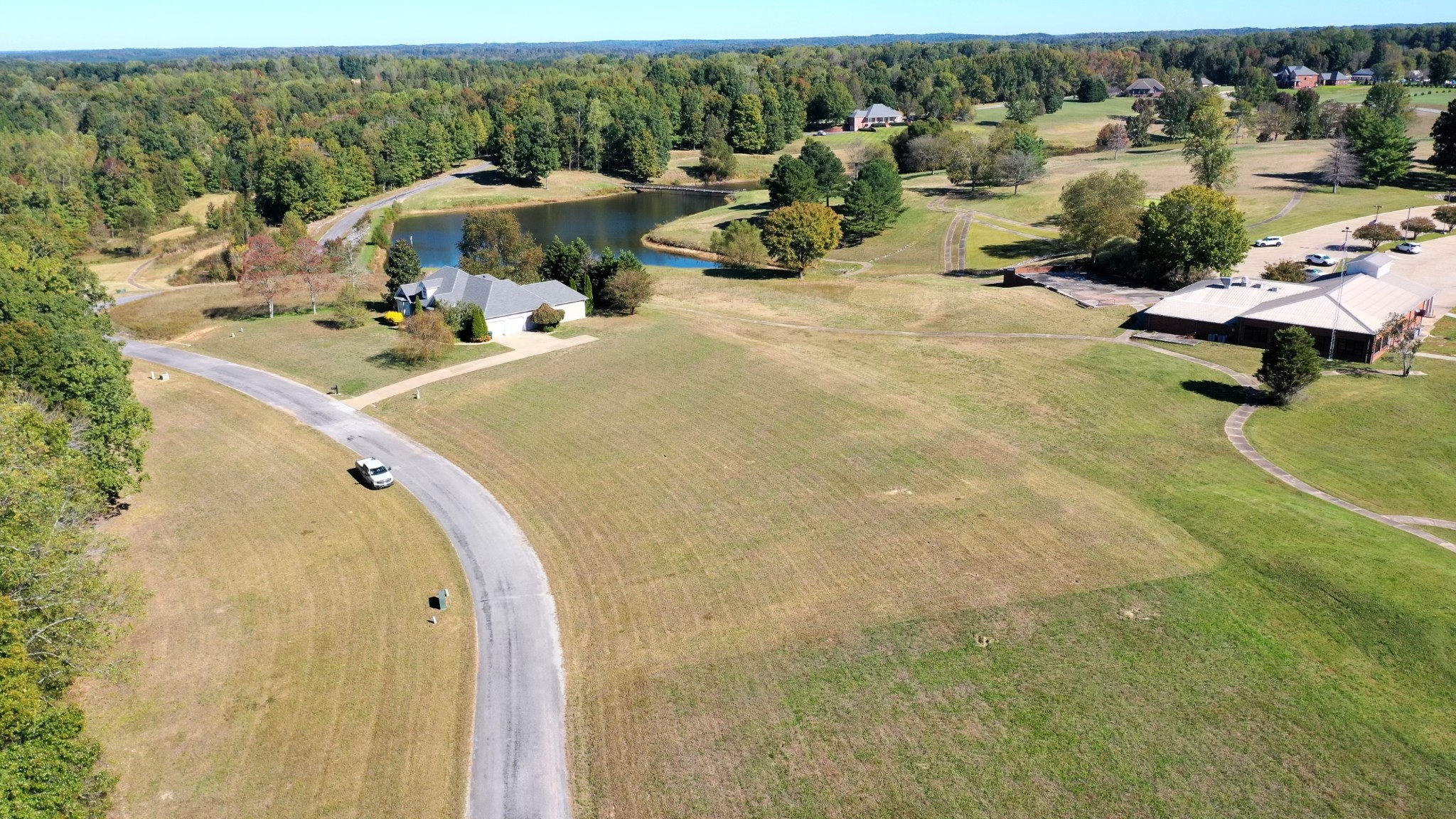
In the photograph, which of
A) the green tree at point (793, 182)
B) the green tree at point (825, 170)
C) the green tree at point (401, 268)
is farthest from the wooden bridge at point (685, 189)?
the green tree at point (401, 268)

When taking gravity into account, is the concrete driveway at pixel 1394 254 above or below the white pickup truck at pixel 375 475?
above

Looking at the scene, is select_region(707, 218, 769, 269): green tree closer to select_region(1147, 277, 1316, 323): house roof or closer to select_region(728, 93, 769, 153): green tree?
select_region(1147, 277, 1316, 323): house roof

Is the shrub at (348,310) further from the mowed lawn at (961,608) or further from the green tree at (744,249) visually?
the green tree at (744,249)

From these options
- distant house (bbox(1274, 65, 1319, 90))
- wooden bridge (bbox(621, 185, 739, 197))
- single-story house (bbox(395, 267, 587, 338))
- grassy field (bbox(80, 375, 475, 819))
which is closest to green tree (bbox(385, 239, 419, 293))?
single-story house (bbox(395, 267, 587, 338))

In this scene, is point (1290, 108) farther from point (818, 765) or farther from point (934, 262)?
point (818, 765)

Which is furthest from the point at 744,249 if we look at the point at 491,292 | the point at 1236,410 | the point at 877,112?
the point at 877,112

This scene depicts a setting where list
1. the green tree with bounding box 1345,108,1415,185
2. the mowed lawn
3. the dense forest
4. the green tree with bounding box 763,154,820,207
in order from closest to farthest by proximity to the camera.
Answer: the mowed lawn, the green tree with bounding box 1345,108,1415,185, the green tree with bounding box 763,154,820,207, the dense forest
